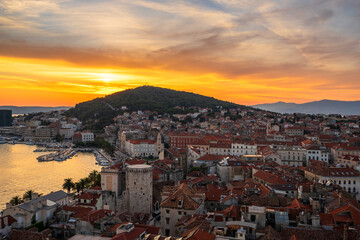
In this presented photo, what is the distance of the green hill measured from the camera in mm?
97062

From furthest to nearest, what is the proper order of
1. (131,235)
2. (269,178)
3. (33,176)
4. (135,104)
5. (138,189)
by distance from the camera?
1. (135,104)
2. (33,176)
3. (269,178)
4. (138,189)
5. (131,235)

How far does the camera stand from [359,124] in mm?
61375

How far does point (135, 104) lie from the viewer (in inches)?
4131

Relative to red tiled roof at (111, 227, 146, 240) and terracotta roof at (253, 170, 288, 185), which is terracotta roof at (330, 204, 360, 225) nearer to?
terracotta roof at (253, 170, 288, 185)

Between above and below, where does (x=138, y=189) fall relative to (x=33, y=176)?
above

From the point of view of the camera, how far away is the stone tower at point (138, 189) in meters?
17.6

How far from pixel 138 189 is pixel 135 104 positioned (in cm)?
8857

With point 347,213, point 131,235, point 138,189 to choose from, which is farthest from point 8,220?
point 347,213

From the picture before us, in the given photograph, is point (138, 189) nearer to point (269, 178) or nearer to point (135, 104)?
point (269, 178)

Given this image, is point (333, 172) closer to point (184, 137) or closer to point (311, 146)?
point (311, 146)

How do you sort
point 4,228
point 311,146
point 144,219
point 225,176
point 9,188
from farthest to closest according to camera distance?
1. point 311,146
2. point 9,188
3. point 225,176
4. point 144,219
5. point 4,228

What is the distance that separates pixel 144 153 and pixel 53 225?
3483 centimetres

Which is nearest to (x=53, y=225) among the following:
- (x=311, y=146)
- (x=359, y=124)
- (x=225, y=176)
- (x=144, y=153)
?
(x=225, y=176)

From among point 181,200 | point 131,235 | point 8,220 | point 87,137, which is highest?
point 181,200
